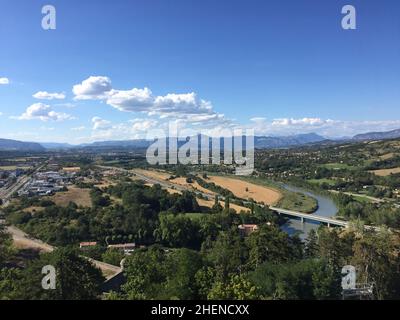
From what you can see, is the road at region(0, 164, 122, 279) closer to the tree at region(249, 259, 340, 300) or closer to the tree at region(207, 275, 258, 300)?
the tree at region(249, 259, 340, 300)

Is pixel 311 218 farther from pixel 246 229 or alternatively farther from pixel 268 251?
pixel 268 251

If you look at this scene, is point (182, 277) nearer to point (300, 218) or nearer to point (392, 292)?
point (392, 292)

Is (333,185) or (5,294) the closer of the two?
(5,294)

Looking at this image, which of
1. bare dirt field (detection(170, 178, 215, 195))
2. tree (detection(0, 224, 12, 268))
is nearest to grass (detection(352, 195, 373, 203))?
bare dirt field (detection(170, 178, 215, 195))

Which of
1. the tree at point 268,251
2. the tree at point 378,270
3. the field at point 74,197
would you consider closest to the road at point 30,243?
the field at point 74,197

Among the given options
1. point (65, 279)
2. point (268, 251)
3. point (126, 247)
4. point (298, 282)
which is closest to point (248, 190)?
point (126, 247)

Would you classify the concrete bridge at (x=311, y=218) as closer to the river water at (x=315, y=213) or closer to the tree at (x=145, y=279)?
the river water at (x=315, y=213)
